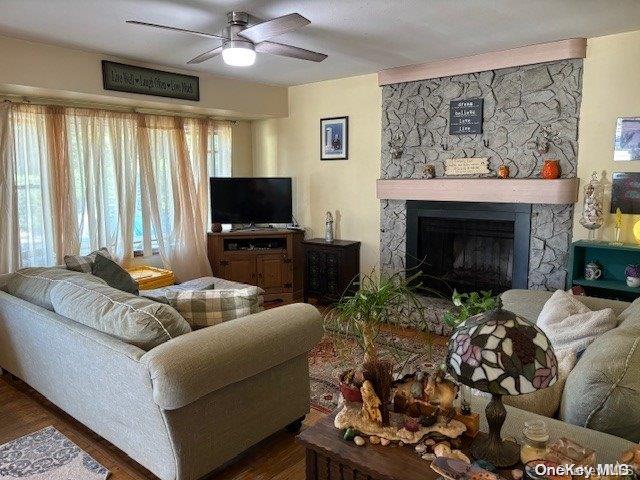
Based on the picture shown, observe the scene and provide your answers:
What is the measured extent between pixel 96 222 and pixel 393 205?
286 cm

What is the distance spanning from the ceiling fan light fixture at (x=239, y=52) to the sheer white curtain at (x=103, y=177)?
6.78ft

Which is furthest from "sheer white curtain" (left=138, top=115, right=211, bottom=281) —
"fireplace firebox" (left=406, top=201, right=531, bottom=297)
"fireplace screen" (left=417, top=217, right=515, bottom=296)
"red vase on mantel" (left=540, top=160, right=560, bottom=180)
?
"red vase on mantel" (left=540, top=160, right=560, bottom=180)

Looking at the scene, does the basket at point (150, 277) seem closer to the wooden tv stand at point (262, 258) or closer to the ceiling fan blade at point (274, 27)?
the wooden tv stand at point (262, 258)

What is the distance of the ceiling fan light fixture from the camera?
2807 millimetres

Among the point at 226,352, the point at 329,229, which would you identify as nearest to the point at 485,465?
the point at 226,352

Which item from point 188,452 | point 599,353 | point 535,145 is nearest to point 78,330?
point 188,452

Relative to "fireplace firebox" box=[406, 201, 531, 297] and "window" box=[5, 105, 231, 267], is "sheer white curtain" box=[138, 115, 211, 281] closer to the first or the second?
"window" box=[5, 105, 231, 267]

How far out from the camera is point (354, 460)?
1470mm

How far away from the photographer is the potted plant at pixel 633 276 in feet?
11.1

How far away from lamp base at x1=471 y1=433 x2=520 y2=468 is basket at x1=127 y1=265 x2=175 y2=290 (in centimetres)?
346

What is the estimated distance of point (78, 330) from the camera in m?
2.29

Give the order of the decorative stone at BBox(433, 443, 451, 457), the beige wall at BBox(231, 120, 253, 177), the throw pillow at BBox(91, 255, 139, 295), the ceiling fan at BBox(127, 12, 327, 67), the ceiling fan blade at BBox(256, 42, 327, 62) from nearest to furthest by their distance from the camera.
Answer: the decorative stone at BBox(433, 443, 451, 457) < the ceiling fan at BBox(127, 12, 327, 67) < the ceiling fan blade at BBox(256, 42, 327, 62) < the throw pillow at BBox(91, 255, 139, 295) < the beige wall at BBox(231, 120, 253, 177)

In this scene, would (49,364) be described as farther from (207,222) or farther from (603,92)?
(603,92)

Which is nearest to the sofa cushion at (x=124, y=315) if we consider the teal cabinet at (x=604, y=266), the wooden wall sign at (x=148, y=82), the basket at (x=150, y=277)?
the basket at (x=150, y=277)
